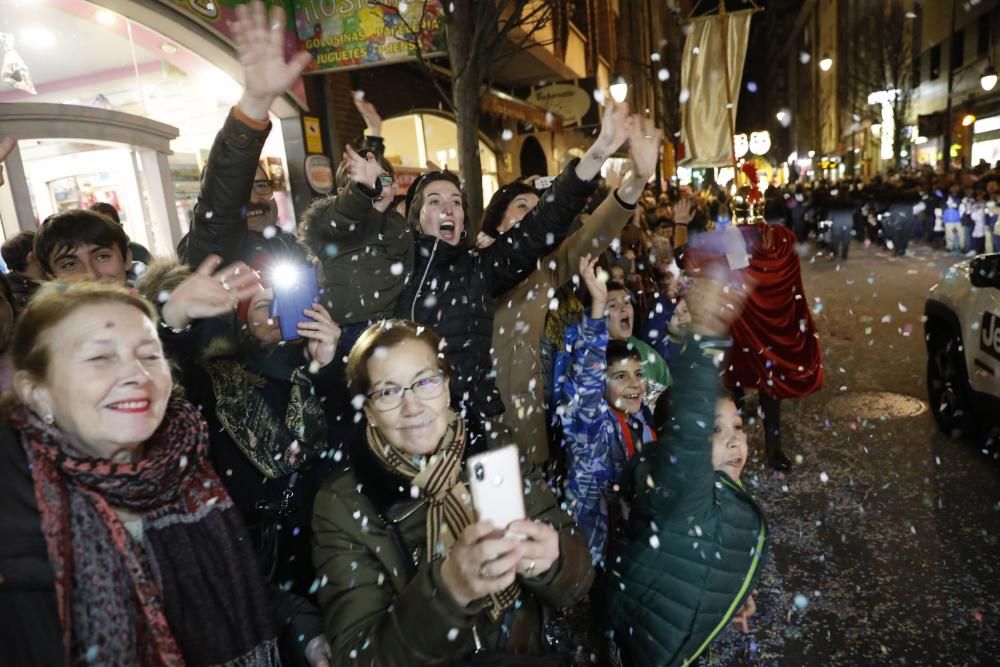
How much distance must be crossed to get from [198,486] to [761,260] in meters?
4.53

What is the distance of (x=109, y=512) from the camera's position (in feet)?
5.24

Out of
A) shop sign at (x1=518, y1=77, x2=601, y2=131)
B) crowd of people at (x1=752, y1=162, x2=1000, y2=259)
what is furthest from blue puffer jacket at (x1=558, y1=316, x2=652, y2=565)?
crowd of people at (x1=752, y1=162, x2=1000, y2=259)

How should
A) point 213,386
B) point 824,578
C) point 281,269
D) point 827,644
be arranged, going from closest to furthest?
point 213,386, point 281,269, point 827,644, point 824,578

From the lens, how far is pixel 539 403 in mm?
3398

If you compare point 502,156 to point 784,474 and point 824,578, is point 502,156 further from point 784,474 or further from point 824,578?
point 824,578

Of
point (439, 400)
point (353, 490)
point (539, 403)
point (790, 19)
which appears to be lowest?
point (539, 403)

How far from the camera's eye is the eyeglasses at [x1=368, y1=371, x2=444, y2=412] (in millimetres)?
1869

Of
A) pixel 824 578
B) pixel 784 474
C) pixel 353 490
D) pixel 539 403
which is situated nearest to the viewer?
pixel 353 490

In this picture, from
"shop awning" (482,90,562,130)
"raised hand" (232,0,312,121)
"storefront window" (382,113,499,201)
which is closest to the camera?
"raised hand" (232,0,312,121)

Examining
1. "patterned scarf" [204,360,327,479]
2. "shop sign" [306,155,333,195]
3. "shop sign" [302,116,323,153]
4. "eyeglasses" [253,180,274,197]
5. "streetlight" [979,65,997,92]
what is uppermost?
"streetlight" [979,65,997,92]

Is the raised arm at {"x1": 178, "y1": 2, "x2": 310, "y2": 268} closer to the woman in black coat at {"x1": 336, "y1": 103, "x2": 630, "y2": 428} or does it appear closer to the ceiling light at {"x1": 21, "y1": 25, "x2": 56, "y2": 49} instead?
the woman in black coat at {"x1": 336, "y1": 103, "x2": 630, "y2": 428}

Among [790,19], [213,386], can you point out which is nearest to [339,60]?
[213,386]

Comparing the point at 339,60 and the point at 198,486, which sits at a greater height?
the point at 339,60

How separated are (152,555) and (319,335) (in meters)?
0.92
